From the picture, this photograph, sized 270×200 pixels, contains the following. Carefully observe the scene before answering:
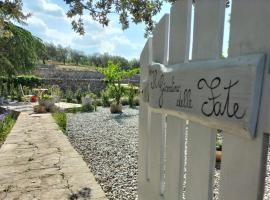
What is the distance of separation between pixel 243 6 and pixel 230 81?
0.92 feet

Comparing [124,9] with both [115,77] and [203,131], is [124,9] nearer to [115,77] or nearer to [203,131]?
[203,131]

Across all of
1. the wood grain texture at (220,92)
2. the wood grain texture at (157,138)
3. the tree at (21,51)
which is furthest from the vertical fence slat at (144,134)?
the tree at (21,51)

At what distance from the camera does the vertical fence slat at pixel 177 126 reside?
1626mm

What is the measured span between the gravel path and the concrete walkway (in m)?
0.29

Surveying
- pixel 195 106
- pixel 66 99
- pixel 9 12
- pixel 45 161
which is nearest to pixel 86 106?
pixel 66 99

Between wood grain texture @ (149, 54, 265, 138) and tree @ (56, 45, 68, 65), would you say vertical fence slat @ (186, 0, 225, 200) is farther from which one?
tree @ (56, 45, 68, 65)

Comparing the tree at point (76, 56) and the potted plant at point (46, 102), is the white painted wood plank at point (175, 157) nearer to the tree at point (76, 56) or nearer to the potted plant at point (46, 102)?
the potted plant at point (46, 102)

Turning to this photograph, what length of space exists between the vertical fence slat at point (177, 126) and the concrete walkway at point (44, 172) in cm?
147

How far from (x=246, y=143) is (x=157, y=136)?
0.99 m

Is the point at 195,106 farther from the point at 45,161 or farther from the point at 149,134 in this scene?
the point at 45,161

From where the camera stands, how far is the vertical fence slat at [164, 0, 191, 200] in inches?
64.0

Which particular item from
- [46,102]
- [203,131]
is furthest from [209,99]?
[46,102]

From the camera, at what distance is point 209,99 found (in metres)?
1.25

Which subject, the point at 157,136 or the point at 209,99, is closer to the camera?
the point at 209,99
